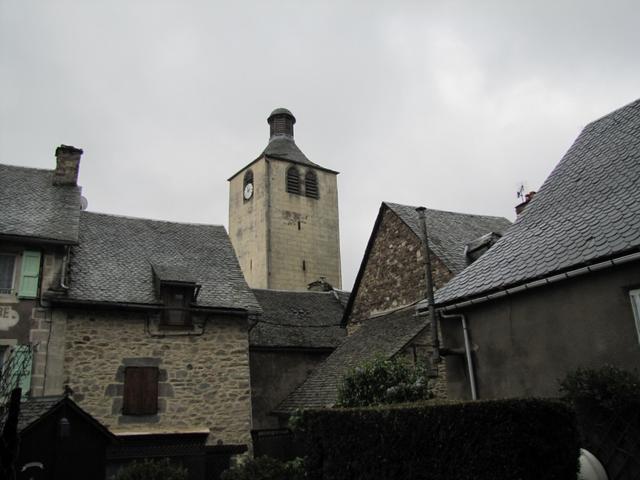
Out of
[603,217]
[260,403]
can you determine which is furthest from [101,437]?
[603,217]

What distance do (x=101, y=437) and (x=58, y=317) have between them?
4.10 meters

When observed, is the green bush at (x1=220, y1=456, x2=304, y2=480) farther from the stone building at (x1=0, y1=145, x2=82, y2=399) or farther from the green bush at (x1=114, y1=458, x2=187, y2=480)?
the stone building at (x1=0, y1=145, x2=82, y2=399)

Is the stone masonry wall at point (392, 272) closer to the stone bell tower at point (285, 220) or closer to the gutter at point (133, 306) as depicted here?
the gutter at point (133, 306)

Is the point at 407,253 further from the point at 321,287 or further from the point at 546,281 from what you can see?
the point at 321,287

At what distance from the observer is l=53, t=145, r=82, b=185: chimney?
16.7 m

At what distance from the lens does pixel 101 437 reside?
34.5 feet

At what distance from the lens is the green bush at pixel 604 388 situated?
6.60 meters

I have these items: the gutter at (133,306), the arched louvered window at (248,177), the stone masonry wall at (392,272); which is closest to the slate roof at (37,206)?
the gutter at (133,306)

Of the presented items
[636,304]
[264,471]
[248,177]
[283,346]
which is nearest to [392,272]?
[283,346]

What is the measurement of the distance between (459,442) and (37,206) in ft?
43.3

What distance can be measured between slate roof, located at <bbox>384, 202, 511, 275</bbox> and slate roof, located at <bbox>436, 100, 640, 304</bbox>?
5022mm

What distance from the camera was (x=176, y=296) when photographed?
590 inches

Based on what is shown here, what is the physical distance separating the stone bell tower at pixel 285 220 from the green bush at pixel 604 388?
1140 inches

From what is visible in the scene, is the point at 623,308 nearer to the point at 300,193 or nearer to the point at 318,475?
the point at 318,475
